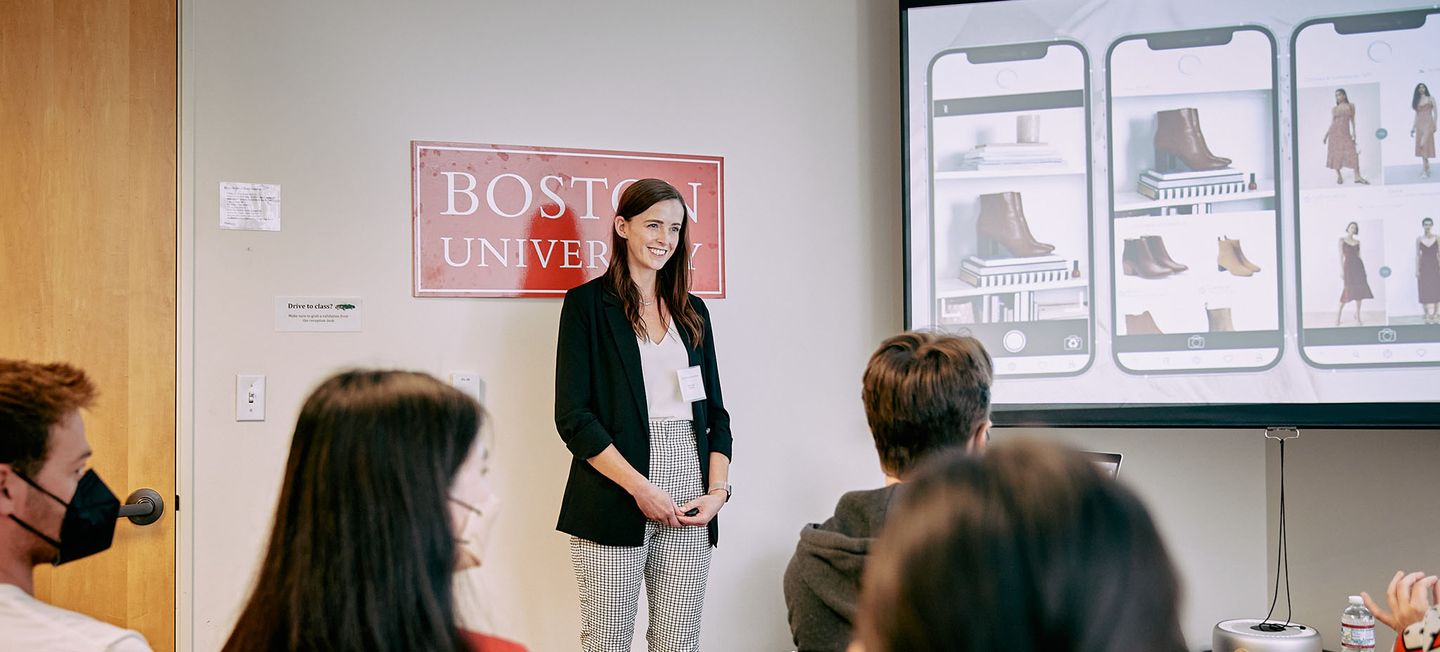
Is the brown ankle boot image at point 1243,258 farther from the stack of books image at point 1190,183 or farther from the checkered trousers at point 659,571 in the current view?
the checkered trousers at point 659,571

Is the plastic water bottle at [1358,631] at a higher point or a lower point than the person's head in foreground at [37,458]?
lower

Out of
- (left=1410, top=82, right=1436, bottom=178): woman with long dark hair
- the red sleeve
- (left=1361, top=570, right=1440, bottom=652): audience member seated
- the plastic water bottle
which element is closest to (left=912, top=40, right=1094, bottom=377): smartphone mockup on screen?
(left=1410, top=82, right=1436, bottom=178): woman with long dark hair

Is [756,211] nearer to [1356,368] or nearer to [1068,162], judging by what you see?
[1068,162]

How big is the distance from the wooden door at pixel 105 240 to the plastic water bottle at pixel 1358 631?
3.13 m

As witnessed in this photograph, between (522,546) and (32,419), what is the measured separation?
191 cm

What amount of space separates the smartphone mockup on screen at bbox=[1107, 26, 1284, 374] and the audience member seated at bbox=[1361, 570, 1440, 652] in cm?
119

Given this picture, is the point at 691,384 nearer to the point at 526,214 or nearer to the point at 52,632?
the point at 526,214

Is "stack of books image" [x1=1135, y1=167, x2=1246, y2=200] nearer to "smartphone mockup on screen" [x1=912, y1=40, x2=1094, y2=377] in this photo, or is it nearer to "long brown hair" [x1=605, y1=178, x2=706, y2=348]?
"smartphone mockup on screen" [x1=912, y1=40, x2=1094, y2=377]

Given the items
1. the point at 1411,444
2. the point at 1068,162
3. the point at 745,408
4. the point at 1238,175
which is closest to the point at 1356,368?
the point at 1411,444

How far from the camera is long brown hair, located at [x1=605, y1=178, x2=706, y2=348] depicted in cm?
279

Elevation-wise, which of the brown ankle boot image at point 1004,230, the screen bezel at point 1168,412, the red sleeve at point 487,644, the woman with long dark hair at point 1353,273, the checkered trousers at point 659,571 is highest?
the brown ankle boot image at point 1004,230

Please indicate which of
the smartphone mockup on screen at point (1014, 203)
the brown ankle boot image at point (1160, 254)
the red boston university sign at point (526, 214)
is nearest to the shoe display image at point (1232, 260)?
the brown ankle boot image at point (1160, 254)

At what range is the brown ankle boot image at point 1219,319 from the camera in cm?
299

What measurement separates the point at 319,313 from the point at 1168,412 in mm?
2405
